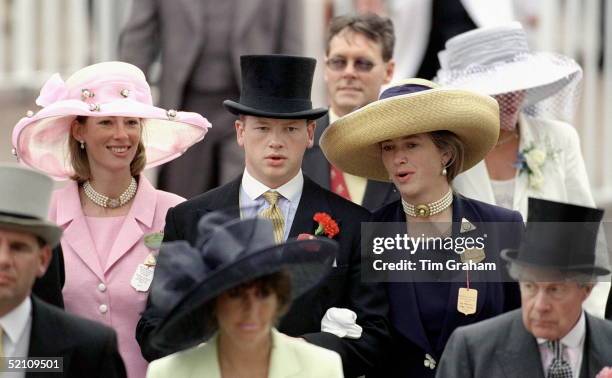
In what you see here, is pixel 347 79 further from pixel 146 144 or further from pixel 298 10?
pixel 298 10

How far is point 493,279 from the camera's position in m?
7.84

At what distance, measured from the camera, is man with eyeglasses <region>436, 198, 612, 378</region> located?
7020 millimetres

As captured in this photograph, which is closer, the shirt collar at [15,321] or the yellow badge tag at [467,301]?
the shirt collar at [15,321]

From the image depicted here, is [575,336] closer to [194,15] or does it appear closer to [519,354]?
[519,354]

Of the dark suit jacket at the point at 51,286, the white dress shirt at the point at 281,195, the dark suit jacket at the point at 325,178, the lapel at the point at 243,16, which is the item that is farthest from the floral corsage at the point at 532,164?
the dark suit jacket at the point at 51,286

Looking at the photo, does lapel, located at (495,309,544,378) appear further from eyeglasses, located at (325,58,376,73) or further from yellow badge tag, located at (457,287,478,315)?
eyeglasses, located at (325,58,376,73)

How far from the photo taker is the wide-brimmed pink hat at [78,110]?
8.18 m

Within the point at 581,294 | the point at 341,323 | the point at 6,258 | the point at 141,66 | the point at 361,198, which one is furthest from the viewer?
the point at 141,66

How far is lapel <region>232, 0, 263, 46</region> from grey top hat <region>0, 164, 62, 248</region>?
13.2 ft

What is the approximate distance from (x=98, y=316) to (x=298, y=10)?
11.2 ft

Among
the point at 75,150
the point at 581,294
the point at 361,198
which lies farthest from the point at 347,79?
the point at 581,294

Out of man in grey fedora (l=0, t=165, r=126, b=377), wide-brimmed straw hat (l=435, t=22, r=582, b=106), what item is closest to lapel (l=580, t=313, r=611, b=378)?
man in grey fedora (l=0, t=165, r=126, b=377)

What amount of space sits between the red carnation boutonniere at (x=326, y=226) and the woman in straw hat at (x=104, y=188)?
677mm

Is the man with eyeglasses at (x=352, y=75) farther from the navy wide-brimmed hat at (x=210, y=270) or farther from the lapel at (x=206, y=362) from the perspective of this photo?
the lapel at (x=206, y=362)
